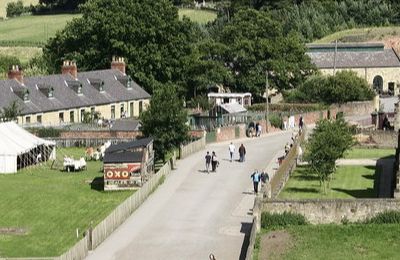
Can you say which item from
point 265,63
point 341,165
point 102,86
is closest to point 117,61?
point 102,86

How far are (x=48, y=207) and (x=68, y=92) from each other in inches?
1380

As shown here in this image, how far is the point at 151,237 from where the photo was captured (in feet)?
137

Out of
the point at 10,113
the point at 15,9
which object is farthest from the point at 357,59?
the point at 15,9

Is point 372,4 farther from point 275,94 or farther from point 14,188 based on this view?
point 14,188

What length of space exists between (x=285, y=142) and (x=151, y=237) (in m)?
29.8

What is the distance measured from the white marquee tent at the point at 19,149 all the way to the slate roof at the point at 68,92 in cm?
1230

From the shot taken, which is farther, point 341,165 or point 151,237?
point 341,165

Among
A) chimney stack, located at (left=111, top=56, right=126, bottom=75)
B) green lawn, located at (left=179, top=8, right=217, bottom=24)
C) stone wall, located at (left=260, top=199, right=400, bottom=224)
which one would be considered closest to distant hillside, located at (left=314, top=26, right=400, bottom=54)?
green lawn, located at (left=179, top=8, right=217, bottom=24)

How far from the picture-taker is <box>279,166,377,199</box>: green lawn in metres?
49.2

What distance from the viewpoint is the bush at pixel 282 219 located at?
4225 centimetres

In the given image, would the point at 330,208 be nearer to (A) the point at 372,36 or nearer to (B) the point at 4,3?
(A) the point at 372,36

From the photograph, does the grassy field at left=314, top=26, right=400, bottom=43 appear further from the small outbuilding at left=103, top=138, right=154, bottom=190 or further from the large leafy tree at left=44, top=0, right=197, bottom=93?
the small outbuilding at left=103, top=138, right=154, bottom=190

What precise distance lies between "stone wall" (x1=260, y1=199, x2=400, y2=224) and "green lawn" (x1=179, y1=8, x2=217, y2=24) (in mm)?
115104

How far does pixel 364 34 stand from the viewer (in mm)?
129625
